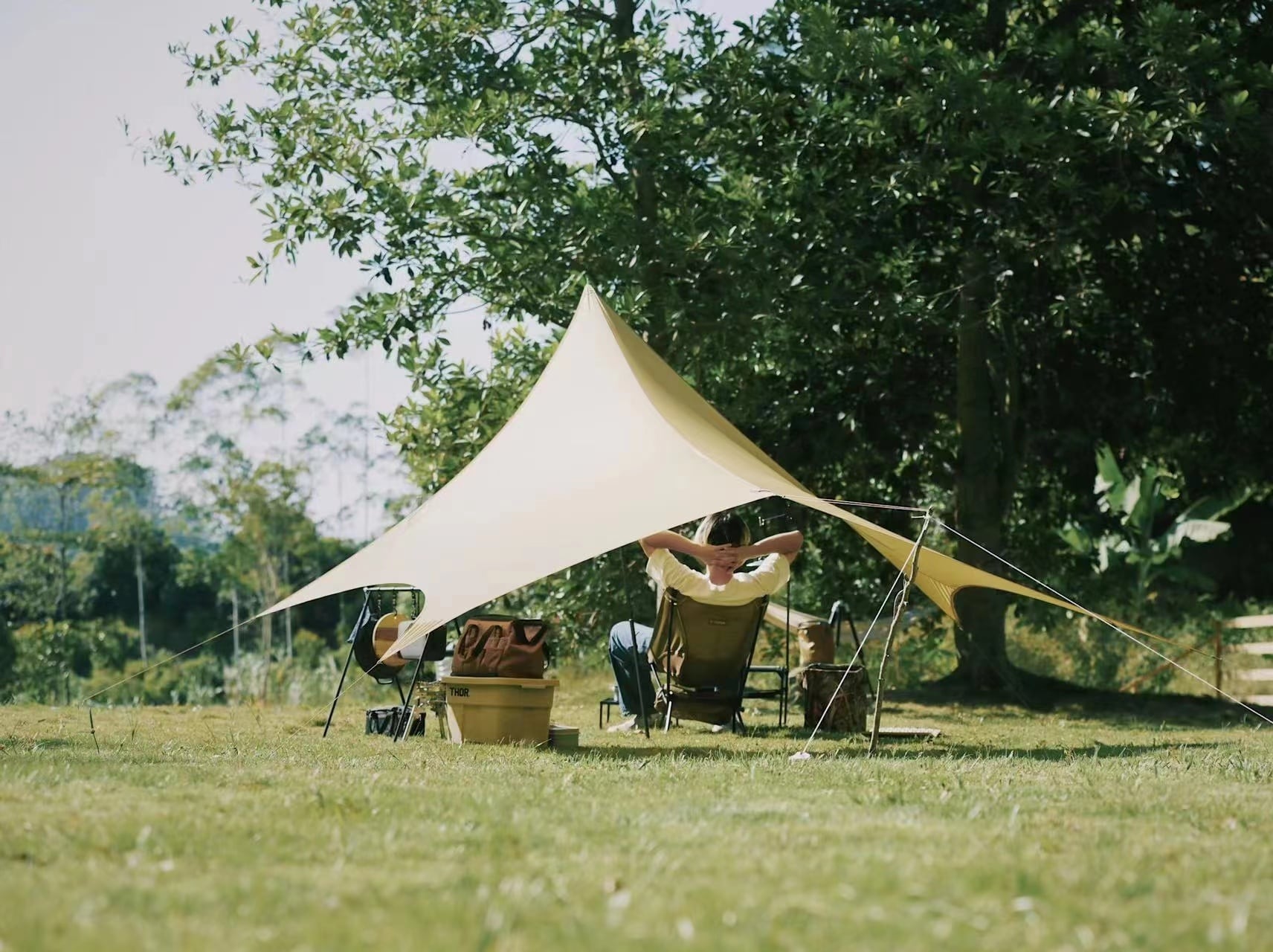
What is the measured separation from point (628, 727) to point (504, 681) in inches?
69.3

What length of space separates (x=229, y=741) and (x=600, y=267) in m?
4.88

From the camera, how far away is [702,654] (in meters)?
7.84

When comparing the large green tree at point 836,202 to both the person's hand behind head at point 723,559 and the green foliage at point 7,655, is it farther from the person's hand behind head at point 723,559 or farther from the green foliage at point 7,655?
the green foliage at point 7,655

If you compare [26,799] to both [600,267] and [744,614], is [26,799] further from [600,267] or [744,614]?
[600,267]

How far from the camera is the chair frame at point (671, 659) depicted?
25.1 ft

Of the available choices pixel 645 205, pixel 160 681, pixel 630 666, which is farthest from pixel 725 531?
pixel 160 681

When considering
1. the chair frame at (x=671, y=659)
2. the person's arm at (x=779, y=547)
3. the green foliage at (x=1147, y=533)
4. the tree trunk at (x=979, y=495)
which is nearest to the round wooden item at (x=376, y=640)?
the chair frame at (x=671, y=659)

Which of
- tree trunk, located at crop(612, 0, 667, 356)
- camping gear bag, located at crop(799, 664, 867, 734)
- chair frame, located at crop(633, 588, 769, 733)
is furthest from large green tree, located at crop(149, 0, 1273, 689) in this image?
chair frame, located at crop(633, 588, 769, 733)

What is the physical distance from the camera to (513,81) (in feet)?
37.5

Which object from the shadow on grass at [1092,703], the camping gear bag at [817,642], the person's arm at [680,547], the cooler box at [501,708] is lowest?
the shadow on grass at [1092,703]

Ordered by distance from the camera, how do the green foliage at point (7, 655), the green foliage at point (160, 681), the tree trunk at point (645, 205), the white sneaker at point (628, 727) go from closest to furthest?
the white sneaker at point (628, 727), the tree trunk at point (645, 205), the green foliage at point (7, 655), the green foliage at point (160, 681)

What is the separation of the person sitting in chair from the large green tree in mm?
2846

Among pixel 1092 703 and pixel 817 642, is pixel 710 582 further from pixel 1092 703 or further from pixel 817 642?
pixel 1092 703

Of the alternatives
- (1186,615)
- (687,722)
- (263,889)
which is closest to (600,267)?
(687,722)
